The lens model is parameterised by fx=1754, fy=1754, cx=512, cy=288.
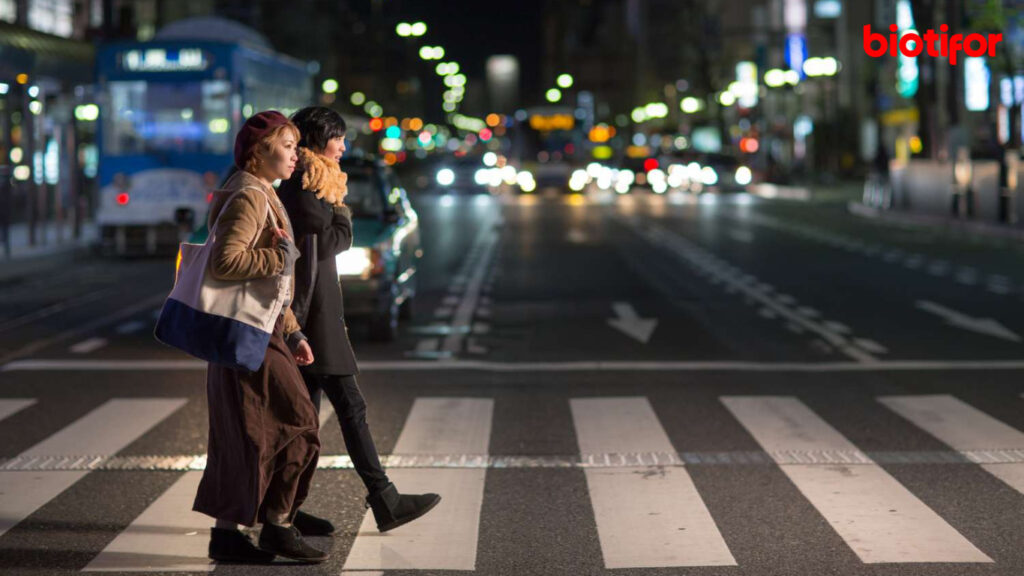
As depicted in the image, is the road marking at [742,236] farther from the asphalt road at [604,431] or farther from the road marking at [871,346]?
the road marking at [871,346]

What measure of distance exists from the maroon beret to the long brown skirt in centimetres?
65

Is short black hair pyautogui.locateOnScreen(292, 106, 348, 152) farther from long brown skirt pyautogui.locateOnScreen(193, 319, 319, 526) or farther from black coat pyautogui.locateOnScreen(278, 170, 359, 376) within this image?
long brown skirt pyautogui.locateOnScreen(193, 319, 319, 526)

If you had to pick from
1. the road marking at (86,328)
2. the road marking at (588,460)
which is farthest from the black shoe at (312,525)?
the road marking at (86,328)

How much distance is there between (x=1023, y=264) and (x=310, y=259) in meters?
20.7

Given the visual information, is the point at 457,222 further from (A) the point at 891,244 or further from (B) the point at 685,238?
(A) the point at 891,244

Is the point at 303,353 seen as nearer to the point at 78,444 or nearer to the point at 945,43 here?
the point at 78,444

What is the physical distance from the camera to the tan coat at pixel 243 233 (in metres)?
6.41

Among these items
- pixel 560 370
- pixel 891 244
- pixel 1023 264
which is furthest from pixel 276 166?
pixel 891 244

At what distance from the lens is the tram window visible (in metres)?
29.1

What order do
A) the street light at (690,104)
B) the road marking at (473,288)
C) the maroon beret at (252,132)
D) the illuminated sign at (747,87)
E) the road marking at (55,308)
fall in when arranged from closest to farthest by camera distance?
the maroon beret at (252,132), the road marking at (473,288), the road marking at (55,308), the illuminated sign at (747,87), the street light at (690,104)

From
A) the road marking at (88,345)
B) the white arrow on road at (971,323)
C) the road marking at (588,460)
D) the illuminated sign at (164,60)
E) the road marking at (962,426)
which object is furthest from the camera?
the illuminated sign at (164,60)

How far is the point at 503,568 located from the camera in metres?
6.84

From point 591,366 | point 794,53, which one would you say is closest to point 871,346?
point 591,366

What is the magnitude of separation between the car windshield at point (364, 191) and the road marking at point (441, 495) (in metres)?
4.06
